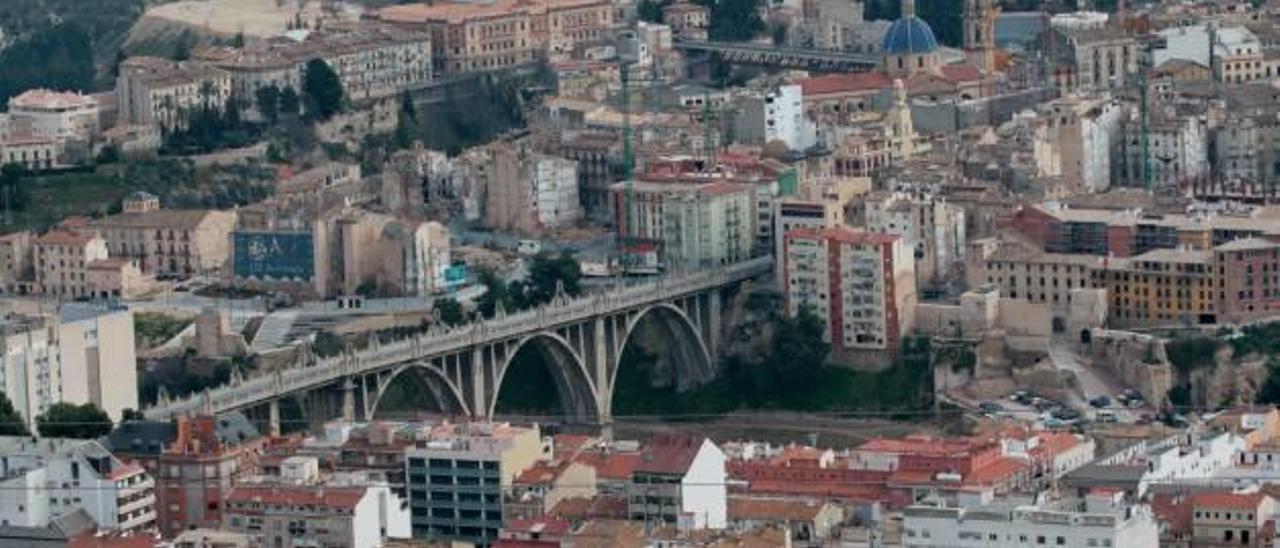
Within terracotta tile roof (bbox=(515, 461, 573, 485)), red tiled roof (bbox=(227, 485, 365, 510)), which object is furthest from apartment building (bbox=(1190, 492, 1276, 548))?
red tiled roof (bbox=(227, 485, 365, 510))

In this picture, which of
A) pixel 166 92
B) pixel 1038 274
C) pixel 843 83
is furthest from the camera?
pixel 166 92

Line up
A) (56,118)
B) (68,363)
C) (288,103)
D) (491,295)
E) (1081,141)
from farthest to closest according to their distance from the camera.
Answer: (288,103)
(56,118)
(1081,141)
(491,295)
(68,363)

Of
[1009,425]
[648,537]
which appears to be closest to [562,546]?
[648,537]

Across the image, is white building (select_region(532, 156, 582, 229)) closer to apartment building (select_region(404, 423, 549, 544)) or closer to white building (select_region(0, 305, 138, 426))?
white building (select_region(0, 305, 138, 426))

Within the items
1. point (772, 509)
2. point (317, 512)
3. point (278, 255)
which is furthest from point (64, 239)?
point (772, 509)

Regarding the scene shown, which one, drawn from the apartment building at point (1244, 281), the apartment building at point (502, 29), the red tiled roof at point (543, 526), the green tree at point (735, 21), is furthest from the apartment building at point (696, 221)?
the red tiled roof at point (543, 526)

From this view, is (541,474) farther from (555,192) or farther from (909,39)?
(909,39)
